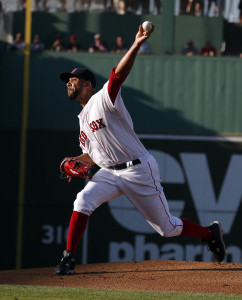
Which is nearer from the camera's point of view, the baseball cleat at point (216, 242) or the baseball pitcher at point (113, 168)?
the baseball pitcher at point (113, 168)

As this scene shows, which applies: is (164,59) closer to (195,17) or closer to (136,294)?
(195,17)

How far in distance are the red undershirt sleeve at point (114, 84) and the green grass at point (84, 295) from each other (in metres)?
1.57

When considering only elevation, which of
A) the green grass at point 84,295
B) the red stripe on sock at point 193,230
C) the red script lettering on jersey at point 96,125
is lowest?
the green grass at point 84,295

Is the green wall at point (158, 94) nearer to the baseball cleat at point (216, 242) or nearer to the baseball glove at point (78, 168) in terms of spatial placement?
the baseball cleat at point (216, 242)

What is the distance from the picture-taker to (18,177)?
1279cm

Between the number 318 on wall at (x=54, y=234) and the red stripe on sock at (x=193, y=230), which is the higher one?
the red stripe on sock at (x=193, y=230)

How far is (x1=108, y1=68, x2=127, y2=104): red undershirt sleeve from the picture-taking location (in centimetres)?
596

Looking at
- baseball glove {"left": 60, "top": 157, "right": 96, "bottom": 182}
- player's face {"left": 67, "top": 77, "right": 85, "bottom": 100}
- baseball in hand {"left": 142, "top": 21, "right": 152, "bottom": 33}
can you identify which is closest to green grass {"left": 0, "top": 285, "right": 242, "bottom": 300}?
baseball glove {"left": 60, "top": 157, "right": 96, "bottom": 182}

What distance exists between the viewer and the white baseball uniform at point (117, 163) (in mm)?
6281

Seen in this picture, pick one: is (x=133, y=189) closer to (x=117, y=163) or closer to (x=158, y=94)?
(x=117, y=163)

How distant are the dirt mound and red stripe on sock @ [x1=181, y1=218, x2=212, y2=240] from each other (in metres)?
0.33

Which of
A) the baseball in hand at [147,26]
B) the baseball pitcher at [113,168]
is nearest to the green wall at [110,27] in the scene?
the baseball pitcher at [113,168]

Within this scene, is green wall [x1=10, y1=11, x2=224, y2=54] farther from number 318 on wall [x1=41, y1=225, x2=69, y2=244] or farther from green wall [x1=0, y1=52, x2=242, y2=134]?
number 318 on wall [x1=41, y1=225, x2=69, y2=244]

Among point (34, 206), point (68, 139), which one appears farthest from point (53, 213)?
point (68, 139)
